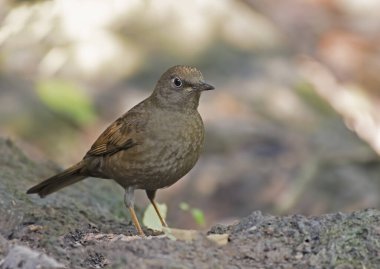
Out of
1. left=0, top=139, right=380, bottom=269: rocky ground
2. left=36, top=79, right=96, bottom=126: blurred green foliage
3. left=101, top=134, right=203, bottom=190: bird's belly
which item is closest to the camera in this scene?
left=0, top=139, right=380, bottom=269: rocky ground

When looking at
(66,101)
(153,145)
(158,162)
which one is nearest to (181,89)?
(153,145)

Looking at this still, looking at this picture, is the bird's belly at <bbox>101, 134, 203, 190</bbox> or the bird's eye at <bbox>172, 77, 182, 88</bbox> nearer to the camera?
the bird's belly at <bbox>101, 134, 203, 190</bbox>

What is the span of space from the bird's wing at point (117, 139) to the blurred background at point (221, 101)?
194cm

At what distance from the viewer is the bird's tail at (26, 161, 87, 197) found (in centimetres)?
618

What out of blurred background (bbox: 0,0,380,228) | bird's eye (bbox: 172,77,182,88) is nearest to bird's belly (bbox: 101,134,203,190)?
bird's eye (bbox: 172,77,182,88)

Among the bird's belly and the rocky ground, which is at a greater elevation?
the bird's belly

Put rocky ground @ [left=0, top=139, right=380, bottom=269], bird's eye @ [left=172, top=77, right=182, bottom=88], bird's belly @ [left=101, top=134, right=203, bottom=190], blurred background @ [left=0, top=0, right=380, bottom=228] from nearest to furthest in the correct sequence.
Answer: rocky ground @ [left=0, top=139, right=380, bottom=269] → bird's belly @ [left=101, top=134, right=203, bottom=190] → bird's eye @ [left=172, top=77, right=182, bottom=88] → blurred background @ [left=0, top=0, right=380, bottom=228]

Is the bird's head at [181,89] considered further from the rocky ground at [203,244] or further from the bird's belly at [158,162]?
the rocky ground at [203,244]

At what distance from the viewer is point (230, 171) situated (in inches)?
394

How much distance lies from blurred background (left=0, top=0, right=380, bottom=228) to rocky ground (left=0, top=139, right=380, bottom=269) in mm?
3162

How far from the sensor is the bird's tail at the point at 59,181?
6175 millimetres

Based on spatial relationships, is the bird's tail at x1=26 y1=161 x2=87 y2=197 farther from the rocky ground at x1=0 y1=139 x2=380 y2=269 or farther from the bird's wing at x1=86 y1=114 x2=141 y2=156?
the rocky ground at x1=0 y1=139 x2=380 y2=269

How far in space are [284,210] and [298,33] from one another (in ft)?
22.6

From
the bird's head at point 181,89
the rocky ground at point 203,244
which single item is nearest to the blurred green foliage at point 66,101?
the bird's head at point 181,89
